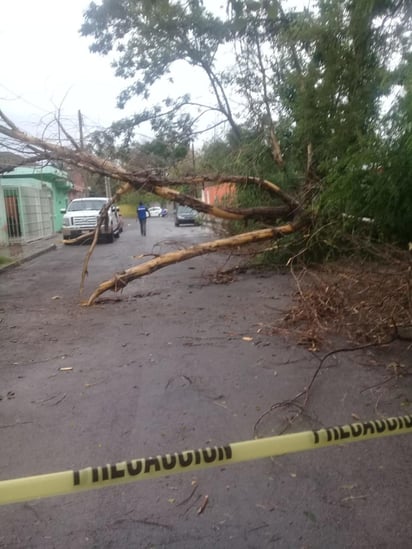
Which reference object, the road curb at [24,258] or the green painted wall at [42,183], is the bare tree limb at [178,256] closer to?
the road curb at [24,258]

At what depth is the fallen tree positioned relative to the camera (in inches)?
352

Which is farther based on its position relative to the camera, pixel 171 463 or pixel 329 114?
pixel 329 114

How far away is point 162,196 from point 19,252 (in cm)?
1077

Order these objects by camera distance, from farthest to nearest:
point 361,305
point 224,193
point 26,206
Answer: point 26,206 → point 224,193 → point 361,305

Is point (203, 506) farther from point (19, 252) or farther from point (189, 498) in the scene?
Result: point (19, 252)

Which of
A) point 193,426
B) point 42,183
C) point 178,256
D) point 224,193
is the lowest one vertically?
point 193,426

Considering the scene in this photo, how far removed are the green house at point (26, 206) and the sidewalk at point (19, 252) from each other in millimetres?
640

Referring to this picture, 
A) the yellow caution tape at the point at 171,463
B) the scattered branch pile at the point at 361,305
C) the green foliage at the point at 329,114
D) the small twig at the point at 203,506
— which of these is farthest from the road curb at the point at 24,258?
the yellow caution tape at the point at 171,463

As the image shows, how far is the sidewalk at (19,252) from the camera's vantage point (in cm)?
1564

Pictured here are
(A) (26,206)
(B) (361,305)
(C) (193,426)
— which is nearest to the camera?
(C) (193,426)

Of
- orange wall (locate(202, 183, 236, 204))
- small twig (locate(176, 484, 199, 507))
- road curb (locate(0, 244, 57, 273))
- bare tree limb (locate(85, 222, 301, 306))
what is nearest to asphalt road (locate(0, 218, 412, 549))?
small twig (locate(176, 484, 199, 507))

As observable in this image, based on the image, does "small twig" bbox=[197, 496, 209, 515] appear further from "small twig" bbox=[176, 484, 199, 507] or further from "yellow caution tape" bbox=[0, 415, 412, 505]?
"yellow caution tape" bbox=[0, 415, 412, 505]

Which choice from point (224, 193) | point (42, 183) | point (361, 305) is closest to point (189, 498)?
point (361, 305)

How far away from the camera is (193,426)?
3988 mm
